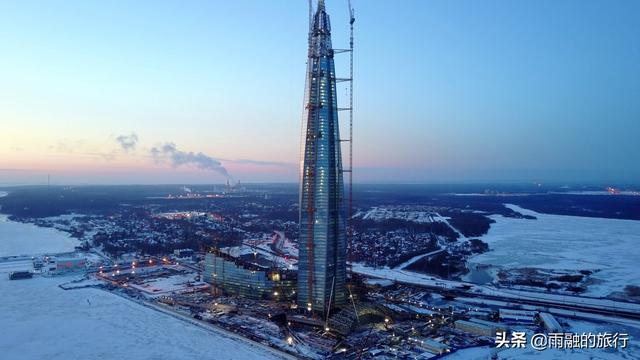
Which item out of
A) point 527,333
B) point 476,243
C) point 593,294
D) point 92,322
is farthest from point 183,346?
point 476,243

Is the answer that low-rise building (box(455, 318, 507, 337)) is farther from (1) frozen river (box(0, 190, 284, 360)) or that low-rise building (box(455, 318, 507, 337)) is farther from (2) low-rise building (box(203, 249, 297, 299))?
(2) low-rise building (box(203, 249, 297, 299))

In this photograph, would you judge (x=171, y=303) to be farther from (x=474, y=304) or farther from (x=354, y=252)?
(x=354, y=252)

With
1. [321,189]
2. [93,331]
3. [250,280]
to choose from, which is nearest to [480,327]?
[321,189]

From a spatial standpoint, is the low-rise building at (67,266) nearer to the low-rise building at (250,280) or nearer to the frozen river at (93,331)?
the frozen river at (93,331)

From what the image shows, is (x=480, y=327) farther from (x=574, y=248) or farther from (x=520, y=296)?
(x=574, y=248)

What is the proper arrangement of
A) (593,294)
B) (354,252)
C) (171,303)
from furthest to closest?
(354,252) < (593,294) < (171,303)

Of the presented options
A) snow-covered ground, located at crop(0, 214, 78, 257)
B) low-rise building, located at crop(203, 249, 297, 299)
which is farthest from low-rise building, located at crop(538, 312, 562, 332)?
snow-covered ground, located at crop(0, 214, 78, 257)
